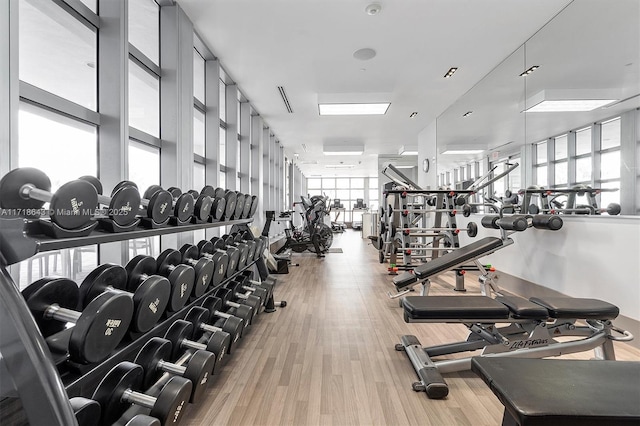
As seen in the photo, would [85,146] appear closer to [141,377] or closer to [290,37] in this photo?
[141,377]

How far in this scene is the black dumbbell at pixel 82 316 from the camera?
3.03 ft

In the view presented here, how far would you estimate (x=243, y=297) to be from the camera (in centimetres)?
258

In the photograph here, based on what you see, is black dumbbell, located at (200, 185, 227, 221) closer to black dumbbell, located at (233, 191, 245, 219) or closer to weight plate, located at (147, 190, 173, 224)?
black dumbbell, located at (233, 191, 245, 219)

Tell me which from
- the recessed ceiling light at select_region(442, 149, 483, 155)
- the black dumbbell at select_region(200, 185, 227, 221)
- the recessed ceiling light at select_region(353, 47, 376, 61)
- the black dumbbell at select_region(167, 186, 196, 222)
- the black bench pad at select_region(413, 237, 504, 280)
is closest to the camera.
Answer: the black dumbbell at select_region(167, 186, 196, 222)

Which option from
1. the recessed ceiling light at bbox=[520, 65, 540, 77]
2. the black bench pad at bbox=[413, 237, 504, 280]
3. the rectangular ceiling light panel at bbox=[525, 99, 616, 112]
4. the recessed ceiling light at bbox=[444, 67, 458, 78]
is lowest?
the black bench pad at bbox=[413, 237, 504, 280]

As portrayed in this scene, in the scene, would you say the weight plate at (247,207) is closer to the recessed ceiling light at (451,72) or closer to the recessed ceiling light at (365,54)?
the recessed ceiling light at (365,54)

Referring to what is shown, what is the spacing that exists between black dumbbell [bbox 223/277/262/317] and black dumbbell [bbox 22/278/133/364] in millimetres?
1406

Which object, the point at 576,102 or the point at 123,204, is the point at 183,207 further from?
the point at 576,102

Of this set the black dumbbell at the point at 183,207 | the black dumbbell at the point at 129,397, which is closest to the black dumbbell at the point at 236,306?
the black dumbbell at the point at 183,207

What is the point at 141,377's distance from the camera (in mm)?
1274

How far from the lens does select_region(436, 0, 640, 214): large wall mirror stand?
7.98 feet

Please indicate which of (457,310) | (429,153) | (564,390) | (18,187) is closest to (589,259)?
(457,310)

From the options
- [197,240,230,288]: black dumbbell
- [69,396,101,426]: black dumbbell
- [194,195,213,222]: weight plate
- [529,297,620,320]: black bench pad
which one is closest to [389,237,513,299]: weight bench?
[529,297,620,320]: black bench pad

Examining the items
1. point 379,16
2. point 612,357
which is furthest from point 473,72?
point 612,357
